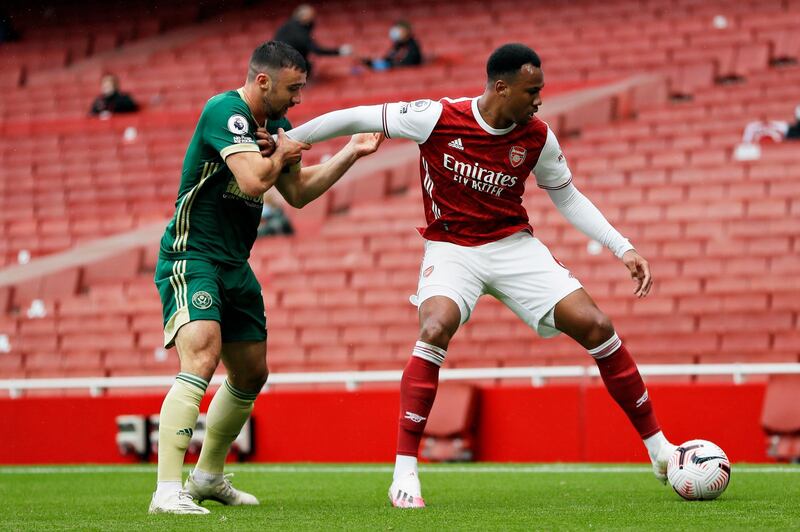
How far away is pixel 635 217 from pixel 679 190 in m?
0.65

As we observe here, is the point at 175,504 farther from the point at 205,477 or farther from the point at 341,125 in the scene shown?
the point at 341,125

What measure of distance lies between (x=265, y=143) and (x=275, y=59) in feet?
1.22

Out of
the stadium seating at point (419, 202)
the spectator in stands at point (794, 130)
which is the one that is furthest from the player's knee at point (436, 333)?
the spectator in stands at point (794, 130)

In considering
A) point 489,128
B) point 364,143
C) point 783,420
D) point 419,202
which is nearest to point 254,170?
point 364,143

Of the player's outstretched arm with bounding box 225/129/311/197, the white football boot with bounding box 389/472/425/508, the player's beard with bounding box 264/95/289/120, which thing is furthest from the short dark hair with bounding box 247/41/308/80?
the white football boot with bounding box 389/472/425/508

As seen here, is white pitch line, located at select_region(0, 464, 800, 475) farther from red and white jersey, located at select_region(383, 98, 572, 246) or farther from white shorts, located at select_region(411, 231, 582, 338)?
red and white jersey, located at select_region(383, 98, 572, 246)

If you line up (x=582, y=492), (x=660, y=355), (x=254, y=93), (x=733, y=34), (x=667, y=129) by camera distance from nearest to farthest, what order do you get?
(x=254, y=93), (x=582, y=492), (x=660, y=355), (x=667, y=129), (x=733, y=34)

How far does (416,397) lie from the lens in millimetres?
5391

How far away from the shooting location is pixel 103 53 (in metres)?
22.1

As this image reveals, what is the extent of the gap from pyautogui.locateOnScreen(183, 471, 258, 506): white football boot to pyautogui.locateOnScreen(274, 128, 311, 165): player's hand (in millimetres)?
1538

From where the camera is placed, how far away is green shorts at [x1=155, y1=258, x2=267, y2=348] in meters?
5.20

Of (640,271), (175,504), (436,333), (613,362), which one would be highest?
(640,271)

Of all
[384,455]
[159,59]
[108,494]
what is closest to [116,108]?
[159,59]

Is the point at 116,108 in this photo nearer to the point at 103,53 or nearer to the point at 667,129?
the point at 103,53
